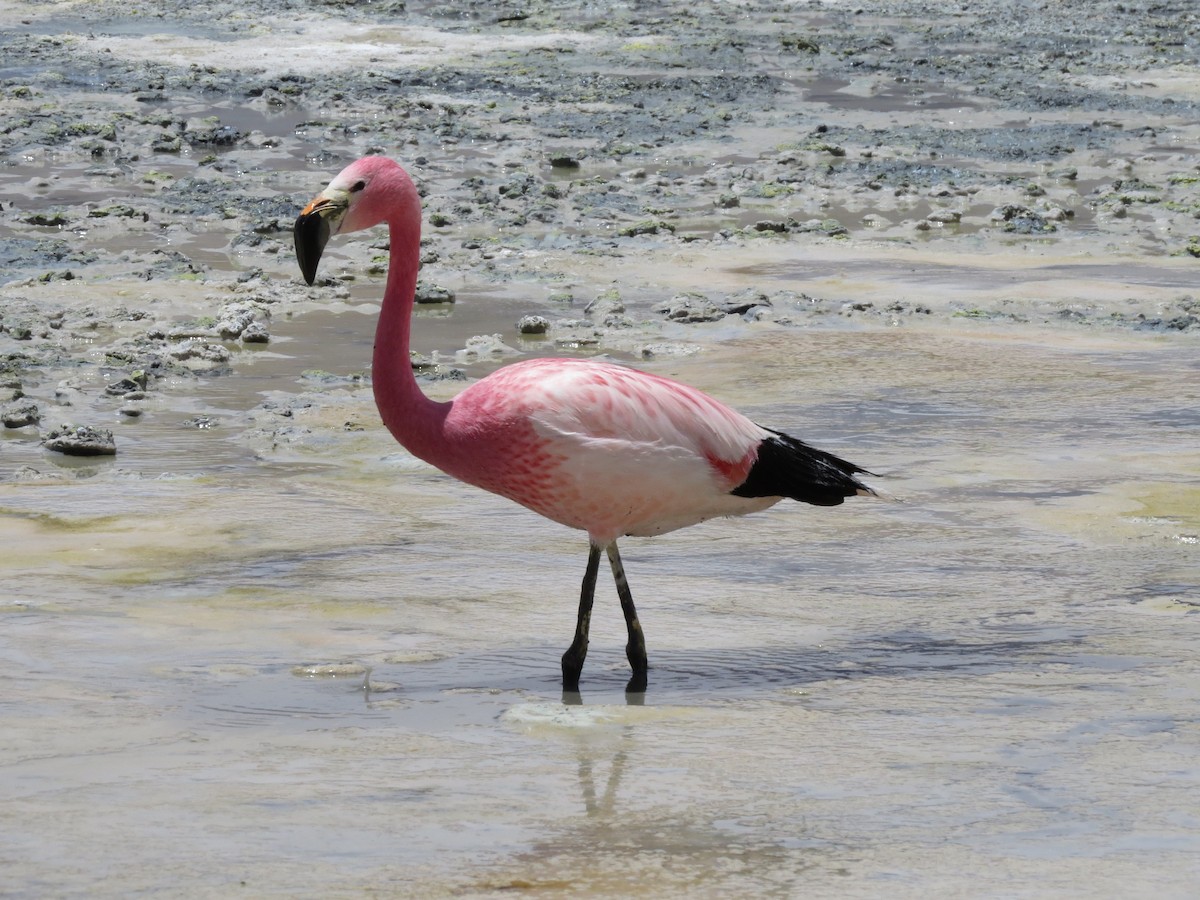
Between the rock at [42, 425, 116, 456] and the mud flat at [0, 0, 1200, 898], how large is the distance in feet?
0.07

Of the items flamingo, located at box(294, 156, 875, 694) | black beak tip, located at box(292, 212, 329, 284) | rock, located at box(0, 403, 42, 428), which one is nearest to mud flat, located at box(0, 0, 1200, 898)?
rock, located at box(0, 403, 42, 428)

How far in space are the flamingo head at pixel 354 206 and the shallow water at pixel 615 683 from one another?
1.10m

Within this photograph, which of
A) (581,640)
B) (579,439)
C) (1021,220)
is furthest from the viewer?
(1021,220)

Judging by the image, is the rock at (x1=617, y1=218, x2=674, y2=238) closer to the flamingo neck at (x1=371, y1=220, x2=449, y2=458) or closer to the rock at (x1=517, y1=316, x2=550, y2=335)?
the rock at (x1=517, y1=316, x2=550, y2=335)

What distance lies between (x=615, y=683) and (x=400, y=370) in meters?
1.02

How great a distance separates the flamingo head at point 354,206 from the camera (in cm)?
491

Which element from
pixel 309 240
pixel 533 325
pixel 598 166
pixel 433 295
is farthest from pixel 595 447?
pixel 598 166

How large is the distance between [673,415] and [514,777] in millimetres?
1212

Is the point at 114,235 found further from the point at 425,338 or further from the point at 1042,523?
the point at 1042,523

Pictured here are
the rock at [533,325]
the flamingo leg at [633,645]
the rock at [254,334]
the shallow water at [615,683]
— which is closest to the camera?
the shallow water at [615,683]

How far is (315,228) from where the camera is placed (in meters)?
4.91

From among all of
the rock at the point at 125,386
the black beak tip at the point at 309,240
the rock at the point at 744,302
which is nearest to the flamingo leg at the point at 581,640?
Answer: the black beak tip at the point at 309,240

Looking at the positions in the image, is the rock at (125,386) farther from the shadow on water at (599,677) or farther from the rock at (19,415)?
the shadow on water at (599,677)

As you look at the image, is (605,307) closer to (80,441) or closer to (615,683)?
(80,441)
